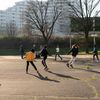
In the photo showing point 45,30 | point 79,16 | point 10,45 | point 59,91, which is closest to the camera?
point 59,91

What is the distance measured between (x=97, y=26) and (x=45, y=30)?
9.13 meters

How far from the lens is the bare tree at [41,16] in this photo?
61438 mm

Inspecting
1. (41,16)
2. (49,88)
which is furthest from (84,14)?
(49,88)

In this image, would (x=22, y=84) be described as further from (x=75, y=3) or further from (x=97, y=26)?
(x=97, y=26)

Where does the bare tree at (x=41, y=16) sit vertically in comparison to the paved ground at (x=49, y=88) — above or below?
above

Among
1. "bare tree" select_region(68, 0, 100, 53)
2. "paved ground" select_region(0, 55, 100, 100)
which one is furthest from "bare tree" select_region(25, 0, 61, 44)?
"paved ground" select_region(0, 55, 100, 100)

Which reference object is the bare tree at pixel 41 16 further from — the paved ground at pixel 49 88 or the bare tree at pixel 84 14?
the paved ground at pixel 49 88

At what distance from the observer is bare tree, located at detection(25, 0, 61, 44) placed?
61438 mm

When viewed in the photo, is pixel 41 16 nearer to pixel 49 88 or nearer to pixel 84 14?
pixel 84 14

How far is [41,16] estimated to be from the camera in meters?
63.6

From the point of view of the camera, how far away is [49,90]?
14.9 m

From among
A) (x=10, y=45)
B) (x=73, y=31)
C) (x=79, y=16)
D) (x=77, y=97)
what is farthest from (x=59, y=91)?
(x=10, y=45)

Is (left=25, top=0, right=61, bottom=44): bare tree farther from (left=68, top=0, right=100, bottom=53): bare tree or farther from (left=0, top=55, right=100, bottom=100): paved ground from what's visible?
(left=0, top=55, right=100, bottom=100): paved ground

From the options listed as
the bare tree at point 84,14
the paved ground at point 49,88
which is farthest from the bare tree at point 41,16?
the paved ground at point 49,88
